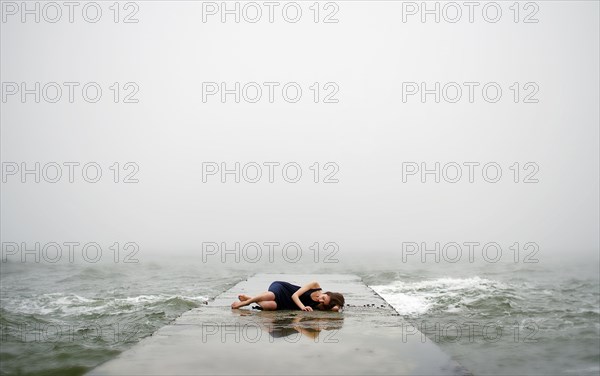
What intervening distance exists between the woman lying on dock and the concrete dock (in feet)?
0.95

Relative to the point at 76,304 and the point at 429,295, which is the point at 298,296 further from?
the point at 429,295

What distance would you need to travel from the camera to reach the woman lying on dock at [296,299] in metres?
8.26

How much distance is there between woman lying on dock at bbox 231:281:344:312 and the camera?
325 inches

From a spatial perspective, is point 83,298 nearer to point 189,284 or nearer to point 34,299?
point 34,299

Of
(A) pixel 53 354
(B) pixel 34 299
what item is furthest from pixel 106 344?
(B) pixel 34 299

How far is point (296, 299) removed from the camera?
827 cm

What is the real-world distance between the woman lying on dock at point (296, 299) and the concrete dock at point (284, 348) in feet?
0.95

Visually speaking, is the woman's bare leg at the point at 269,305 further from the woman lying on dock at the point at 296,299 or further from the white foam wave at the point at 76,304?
the white foam wave at the point at 76,304

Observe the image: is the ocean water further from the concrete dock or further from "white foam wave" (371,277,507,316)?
the concrete dock

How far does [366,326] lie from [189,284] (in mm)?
18078

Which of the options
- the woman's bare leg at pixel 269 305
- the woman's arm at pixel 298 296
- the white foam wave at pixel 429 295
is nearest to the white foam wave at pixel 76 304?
the white foam wave at pixel 429 295

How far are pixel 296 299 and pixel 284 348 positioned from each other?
3.12 meters

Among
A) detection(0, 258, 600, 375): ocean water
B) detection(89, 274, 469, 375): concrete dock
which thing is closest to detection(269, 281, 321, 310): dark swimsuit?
detection(89, 274, 469, 375): concrete dock

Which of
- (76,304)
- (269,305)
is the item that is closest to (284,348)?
(269,305)
